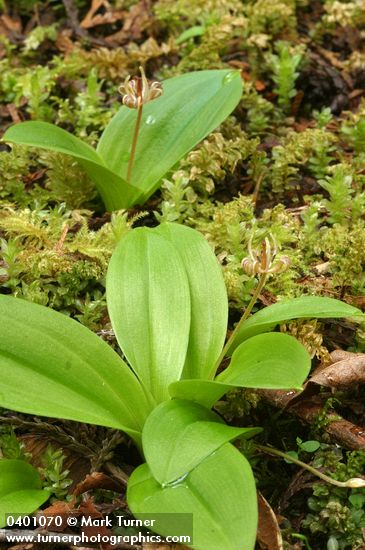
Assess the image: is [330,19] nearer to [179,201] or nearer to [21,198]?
[179,201]

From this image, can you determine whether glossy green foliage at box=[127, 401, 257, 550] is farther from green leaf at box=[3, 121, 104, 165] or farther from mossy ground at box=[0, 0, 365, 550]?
green leaf at box=[3, 121, 104, 165]

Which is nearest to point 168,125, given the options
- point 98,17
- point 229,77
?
point 229,77

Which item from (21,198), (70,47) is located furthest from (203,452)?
(70,47)

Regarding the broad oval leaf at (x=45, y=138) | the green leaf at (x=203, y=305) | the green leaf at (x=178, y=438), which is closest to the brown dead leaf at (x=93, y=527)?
the green leaf at (x=178, y=438)

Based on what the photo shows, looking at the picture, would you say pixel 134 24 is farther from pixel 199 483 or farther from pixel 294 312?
pixel 199 483

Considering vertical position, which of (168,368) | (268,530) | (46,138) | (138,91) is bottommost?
(268,530)

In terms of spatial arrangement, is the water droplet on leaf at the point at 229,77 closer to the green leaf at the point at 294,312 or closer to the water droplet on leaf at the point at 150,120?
the water droplet on leaf at the point at 150,120

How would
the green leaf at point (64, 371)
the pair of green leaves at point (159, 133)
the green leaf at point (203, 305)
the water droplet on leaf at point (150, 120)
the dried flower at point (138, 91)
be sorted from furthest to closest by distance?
the water droplet on leaf at point (150, 120) → the pair of green leaves at point (159, 133) → the dried flower at point (138, 91) → the green leaf at point (203, 305) → the green leaf at point (64, 371)
